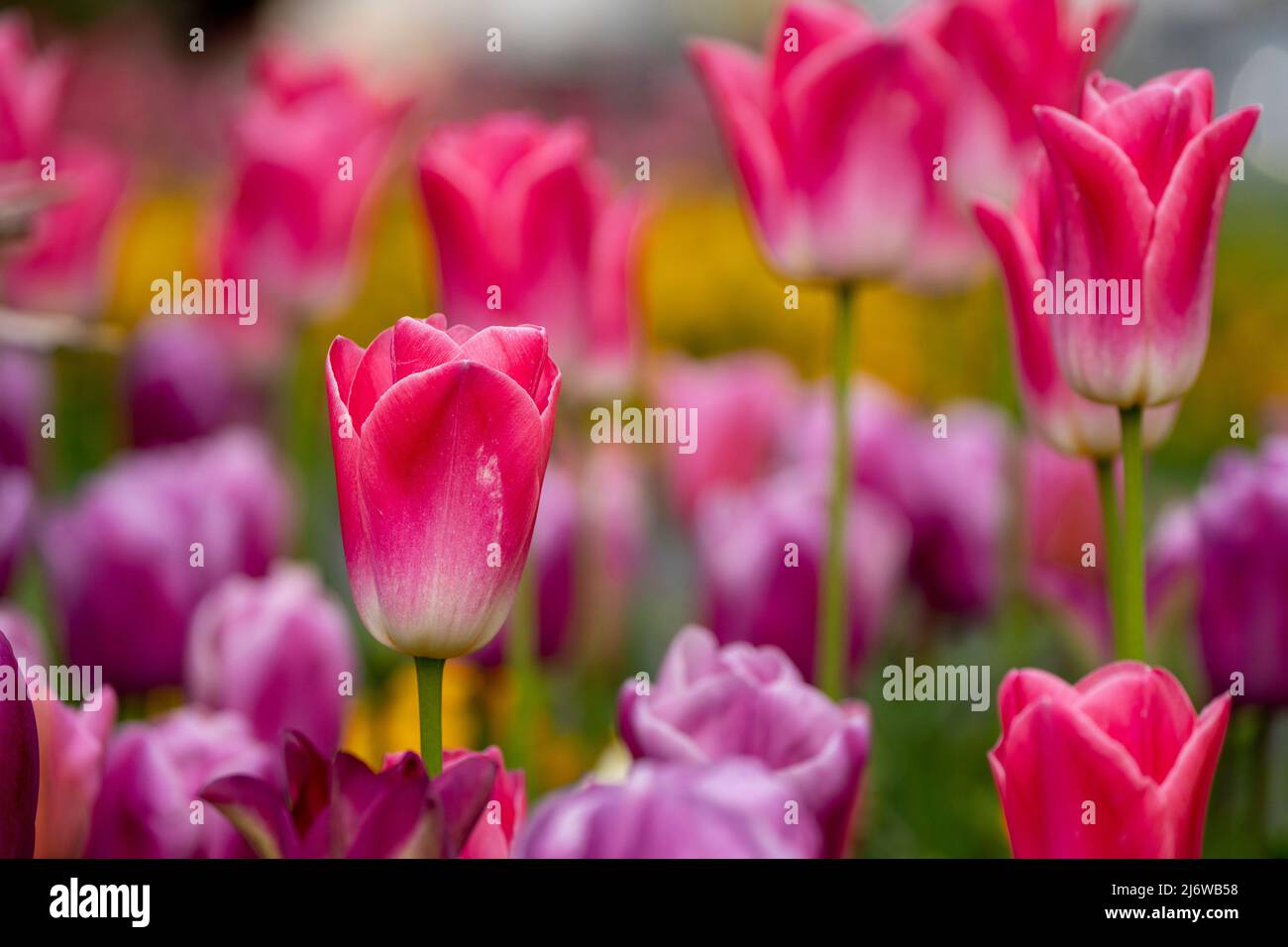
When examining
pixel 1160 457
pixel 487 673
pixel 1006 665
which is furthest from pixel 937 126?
pixel 1160 457

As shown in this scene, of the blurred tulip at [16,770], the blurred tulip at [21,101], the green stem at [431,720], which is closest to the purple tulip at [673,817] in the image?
the green stem at [431,720]

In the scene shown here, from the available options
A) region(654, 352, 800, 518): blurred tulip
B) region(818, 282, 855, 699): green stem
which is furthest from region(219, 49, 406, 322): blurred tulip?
region(818, 282, 855, 699): green stem

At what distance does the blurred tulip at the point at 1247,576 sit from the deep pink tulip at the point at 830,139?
0.32 metres

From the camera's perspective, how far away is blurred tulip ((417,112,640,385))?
4.06 ft

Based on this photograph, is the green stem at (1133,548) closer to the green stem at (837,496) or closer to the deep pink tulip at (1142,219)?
the deep pink tulip at (1142,219)

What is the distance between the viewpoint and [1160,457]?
3.12m

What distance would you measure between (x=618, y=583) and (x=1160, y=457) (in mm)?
1712

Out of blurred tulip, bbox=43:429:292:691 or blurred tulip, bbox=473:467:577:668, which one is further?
blurred tulip, bbox=473:467:577:668

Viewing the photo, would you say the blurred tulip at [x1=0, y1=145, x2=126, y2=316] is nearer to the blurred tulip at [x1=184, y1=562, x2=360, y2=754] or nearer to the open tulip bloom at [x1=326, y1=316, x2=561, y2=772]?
the blurred tulip at [x1=184, y1=562, x2=360, y2=754]

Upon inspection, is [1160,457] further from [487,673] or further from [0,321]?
[0,321]

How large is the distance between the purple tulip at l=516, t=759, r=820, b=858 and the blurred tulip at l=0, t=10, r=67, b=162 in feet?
3.63
